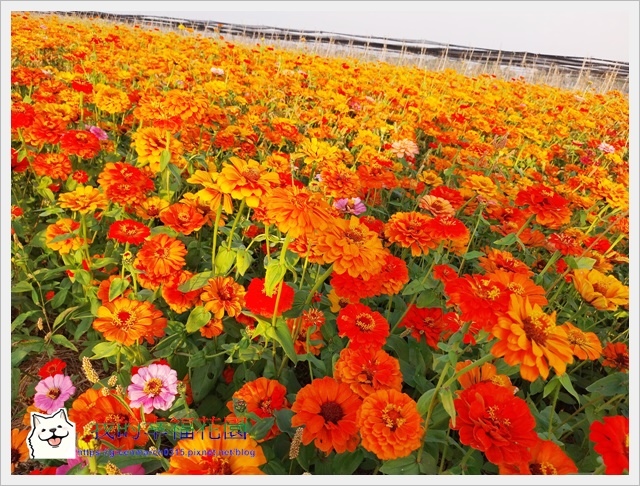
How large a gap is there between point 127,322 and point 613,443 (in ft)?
4.89

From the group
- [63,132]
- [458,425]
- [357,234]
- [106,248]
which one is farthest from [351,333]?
[63,132]

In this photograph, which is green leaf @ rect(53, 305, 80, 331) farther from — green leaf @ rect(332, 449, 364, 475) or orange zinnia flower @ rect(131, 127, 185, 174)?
green leaf @ rect(332, 449, 364, 475)

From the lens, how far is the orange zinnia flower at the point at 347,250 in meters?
1.25

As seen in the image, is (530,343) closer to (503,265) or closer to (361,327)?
(361,327)

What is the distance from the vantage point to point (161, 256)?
59.6 inches

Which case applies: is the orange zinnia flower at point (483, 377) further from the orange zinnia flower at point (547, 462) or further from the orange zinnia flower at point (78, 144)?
the orange zinnia flower at point (78, 144)

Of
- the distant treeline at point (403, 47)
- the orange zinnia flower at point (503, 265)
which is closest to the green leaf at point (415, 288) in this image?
the orange zinnia flower at point (503, 265)

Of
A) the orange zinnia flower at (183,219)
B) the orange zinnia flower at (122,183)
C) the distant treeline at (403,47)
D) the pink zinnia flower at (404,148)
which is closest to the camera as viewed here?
the orange zinnia flower at (183,219)

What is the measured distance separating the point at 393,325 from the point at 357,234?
0.70 metres

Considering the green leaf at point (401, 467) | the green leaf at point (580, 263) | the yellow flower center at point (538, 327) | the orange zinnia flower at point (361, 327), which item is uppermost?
the yellow flower center at point (538, 327)

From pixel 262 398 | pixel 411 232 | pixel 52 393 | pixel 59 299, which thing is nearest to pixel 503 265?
pixel 411 232

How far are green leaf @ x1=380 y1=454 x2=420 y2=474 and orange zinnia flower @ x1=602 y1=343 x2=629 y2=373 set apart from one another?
3.29 feet

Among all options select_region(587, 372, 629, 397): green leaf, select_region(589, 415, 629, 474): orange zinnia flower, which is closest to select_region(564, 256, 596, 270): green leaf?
select_region(587, 372, 629, 397): green leaf

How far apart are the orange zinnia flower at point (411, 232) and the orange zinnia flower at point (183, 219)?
0.79m
